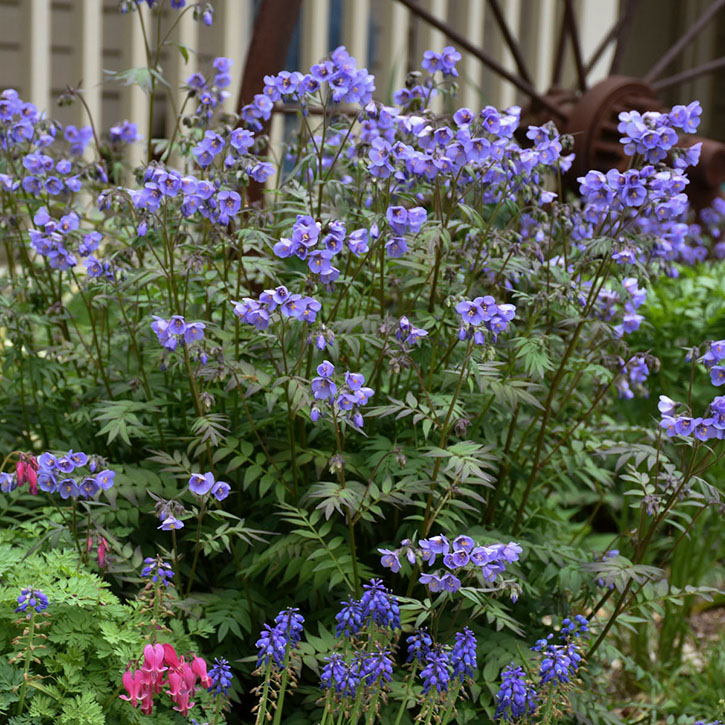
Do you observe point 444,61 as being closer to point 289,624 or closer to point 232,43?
point 289,624

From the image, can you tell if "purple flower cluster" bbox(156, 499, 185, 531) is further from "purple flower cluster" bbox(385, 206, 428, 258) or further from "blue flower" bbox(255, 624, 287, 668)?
"purple flower cluster" bbox(385, 206, 428, 258)

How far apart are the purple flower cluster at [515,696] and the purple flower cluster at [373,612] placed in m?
0.24

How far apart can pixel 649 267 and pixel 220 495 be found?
1.27 meters

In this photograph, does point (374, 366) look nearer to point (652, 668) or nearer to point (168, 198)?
point (168, 198)

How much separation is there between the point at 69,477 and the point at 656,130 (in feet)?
4.77

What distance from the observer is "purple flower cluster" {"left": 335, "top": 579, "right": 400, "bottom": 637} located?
1.85 meters

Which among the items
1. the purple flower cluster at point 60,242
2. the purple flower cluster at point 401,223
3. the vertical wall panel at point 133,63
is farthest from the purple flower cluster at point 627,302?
the vertical wall panel at point 133,63

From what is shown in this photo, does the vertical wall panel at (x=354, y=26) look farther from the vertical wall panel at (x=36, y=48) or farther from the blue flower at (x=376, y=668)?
the blue flower at (x=376, y=668)

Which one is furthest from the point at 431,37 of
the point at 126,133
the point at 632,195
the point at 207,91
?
the point at 632,195

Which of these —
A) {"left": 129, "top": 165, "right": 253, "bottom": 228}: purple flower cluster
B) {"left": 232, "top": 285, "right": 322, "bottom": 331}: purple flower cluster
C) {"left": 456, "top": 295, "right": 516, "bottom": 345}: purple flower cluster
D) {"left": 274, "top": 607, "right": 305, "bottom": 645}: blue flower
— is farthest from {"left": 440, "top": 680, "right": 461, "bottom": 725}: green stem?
{"left": 129, "top": 165, "right": 253, "bottom": 228}: purple flower cluster

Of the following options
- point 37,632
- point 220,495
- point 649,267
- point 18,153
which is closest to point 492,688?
point 220,495

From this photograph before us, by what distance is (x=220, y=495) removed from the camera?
2090 mm

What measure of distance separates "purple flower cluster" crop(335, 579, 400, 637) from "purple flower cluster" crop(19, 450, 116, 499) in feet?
1.81

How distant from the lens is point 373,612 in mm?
1868
